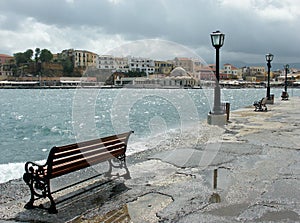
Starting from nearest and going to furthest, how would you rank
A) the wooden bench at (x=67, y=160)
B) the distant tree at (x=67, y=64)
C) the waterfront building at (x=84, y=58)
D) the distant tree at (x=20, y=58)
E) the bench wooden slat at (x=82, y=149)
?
the wooden bench at (x=67, y=160) → the bench wooden slat at (x=82, y=149) → the waterfront building at (x=84, y=58) → the distant tree at (x=67, y=64) → the distant tree at (x=20, y=58)

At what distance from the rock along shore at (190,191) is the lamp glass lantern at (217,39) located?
19.7 feet

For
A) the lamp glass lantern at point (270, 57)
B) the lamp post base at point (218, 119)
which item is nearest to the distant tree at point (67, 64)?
the lamp glass lantern at point (270, 57)

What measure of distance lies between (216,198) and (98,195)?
1.77 metres

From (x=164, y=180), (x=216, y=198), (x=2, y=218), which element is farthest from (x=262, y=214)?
(x=2, y=218)

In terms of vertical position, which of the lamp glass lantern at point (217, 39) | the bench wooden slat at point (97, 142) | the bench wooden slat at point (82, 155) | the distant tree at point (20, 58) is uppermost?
the distant tree at point (20, 58)

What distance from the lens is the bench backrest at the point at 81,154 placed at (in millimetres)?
4689

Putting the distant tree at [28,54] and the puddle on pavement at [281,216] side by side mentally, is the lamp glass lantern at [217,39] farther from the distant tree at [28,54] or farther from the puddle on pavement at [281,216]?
the distant tree at [28,54]

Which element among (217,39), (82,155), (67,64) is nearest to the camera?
(82,155)

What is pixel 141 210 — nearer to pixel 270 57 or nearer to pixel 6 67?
pixel 270 57

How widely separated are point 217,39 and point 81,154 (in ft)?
32.2

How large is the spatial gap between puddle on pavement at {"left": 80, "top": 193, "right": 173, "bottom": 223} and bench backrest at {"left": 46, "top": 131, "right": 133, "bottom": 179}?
0.89 metres

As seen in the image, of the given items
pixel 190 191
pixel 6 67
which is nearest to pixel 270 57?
pixel 190 191

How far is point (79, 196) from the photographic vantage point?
17.2 feet

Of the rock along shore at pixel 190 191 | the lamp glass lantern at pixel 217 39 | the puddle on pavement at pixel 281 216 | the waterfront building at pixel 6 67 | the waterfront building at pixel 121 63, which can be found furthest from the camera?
the waterfront building at pixel 6 67
